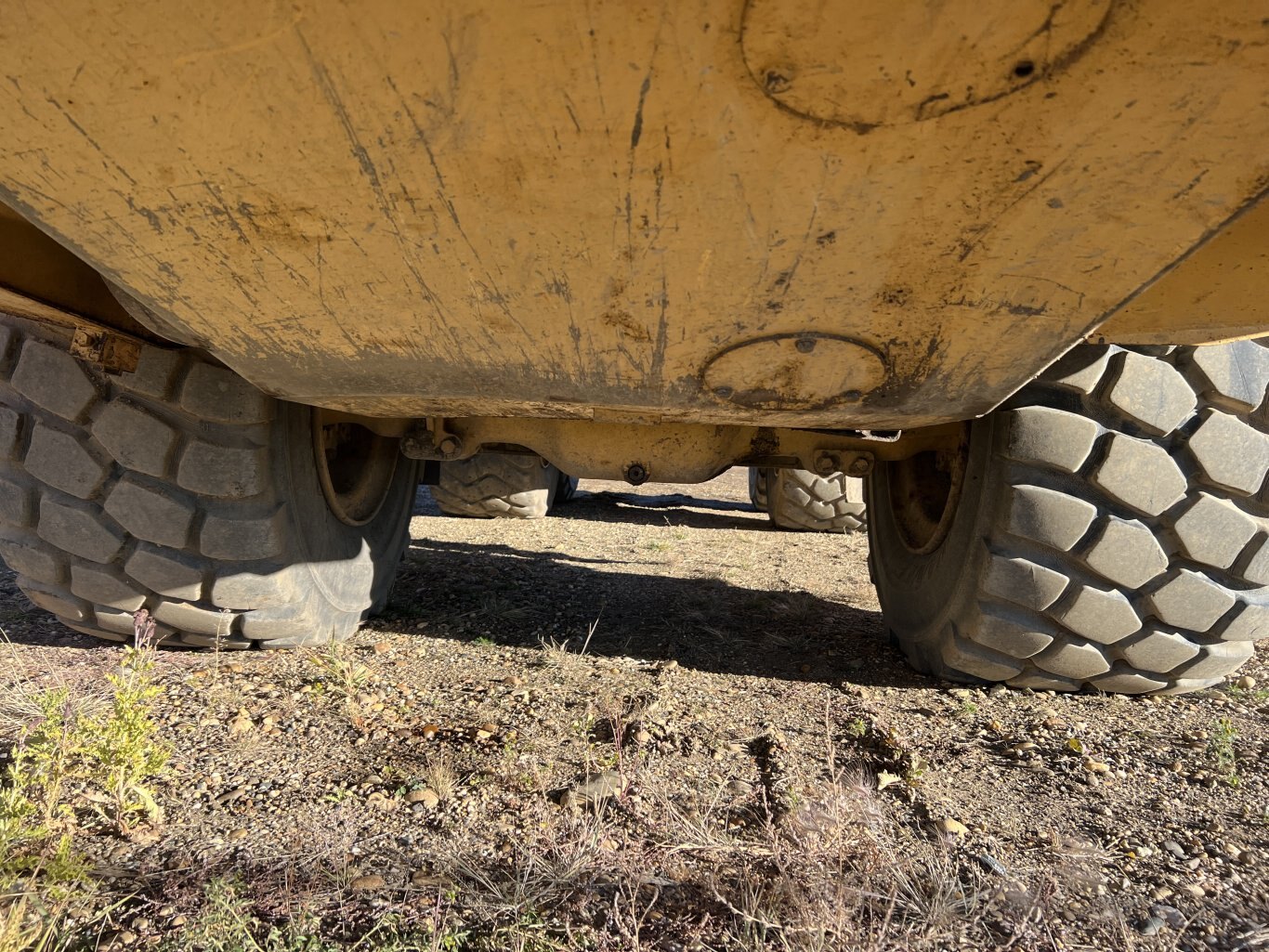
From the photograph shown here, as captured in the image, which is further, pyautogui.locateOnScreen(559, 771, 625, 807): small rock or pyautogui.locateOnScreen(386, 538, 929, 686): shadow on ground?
pyautogui.locateOnScreen(386, 538, 929, 686): shadow on ground

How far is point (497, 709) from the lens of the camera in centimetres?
166

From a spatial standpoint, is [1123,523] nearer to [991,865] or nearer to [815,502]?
[991,865]

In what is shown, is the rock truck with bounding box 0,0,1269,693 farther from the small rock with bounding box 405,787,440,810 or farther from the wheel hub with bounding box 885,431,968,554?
the small rock with bounding box 405,787,440,810

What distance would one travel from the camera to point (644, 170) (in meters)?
0.80

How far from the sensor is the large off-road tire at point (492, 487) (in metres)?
5.06

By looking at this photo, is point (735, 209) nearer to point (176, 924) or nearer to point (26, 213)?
point (26, 213)

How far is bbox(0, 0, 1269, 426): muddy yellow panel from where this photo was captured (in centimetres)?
64

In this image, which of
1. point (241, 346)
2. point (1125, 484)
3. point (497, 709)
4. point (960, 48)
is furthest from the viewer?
point (497, 709)

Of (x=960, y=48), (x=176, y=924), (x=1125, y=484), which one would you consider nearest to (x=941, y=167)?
(x=960, y=48)

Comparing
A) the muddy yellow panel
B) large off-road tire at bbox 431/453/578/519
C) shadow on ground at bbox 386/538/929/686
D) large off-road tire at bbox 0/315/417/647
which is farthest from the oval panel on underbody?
large off-road tire at bbox 431/453/578/519

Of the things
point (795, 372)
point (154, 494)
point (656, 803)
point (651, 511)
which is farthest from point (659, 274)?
point (651, 511)

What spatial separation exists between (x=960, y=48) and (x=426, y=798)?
1272 mm

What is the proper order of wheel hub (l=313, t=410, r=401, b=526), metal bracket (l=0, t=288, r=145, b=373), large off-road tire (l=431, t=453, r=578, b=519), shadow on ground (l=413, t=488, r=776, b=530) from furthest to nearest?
1. shadow on ground (l=413, t=488, r=776, b=530)
2. large off-road tire (l=431, t=453, r=578, b=519)
3. wheel hub (l=313, t=410, r=401, b=526)
4. metal bracket (l=0, t=288, r=145, b=373)

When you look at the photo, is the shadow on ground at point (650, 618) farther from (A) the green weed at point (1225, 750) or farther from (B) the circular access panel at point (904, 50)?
(B) the circular access panel at point (904, 50)
